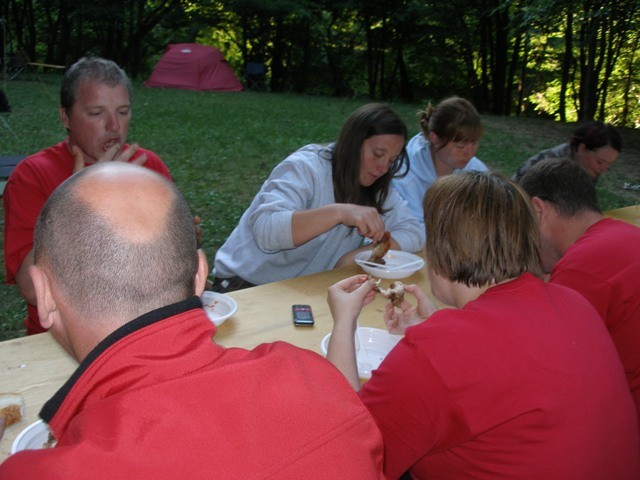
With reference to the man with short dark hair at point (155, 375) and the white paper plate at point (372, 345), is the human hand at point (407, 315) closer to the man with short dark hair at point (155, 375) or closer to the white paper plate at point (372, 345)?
the white paper plate at point (372, 345)

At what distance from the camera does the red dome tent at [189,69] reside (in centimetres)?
1831

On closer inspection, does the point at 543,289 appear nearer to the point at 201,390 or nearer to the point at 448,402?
the point at 448,402

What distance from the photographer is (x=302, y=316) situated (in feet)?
7.43

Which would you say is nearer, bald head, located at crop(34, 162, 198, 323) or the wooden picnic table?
bald head, located at crop(34, 162, 198, 323)

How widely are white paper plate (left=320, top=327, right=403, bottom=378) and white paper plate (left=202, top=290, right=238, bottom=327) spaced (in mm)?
396

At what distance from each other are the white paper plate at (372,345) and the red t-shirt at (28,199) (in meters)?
1.06

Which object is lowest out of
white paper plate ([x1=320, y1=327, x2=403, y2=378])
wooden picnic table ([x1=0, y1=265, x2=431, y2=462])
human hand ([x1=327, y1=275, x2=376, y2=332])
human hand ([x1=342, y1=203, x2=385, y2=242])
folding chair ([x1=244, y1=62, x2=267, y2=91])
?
white paper plate ([x1=320, y1=327, x2=403, y2=378])

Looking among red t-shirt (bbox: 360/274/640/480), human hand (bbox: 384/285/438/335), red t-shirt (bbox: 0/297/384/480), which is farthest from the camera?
human hand (bbox: 384/285/438/335)

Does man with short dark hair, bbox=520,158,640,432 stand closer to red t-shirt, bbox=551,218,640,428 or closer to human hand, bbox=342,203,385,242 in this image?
red t-shirt, bbox=551,218,640,428

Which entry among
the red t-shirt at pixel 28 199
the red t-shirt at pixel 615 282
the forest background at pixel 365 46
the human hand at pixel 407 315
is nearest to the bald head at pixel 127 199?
the human hand at pixel 407 315

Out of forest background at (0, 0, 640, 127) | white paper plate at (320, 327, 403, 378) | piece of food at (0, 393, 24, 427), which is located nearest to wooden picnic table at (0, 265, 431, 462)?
piece of food at (0, 393, 24, 427)

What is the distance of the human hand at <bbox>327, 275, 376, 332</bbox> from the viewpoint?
191 centimetres

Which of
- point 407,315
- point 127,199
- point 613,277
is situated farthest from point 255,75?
point 127,199

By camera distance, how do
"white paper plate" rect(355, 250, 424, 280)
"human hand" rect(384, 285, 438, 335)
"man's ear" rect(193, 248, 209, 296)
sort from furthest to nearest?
"white paper plate" rect(355, 250, 424, 280) → "human hand" rect(384, 285, 438, 335) → "man's ear" rect(193, 248, 209, 296)
